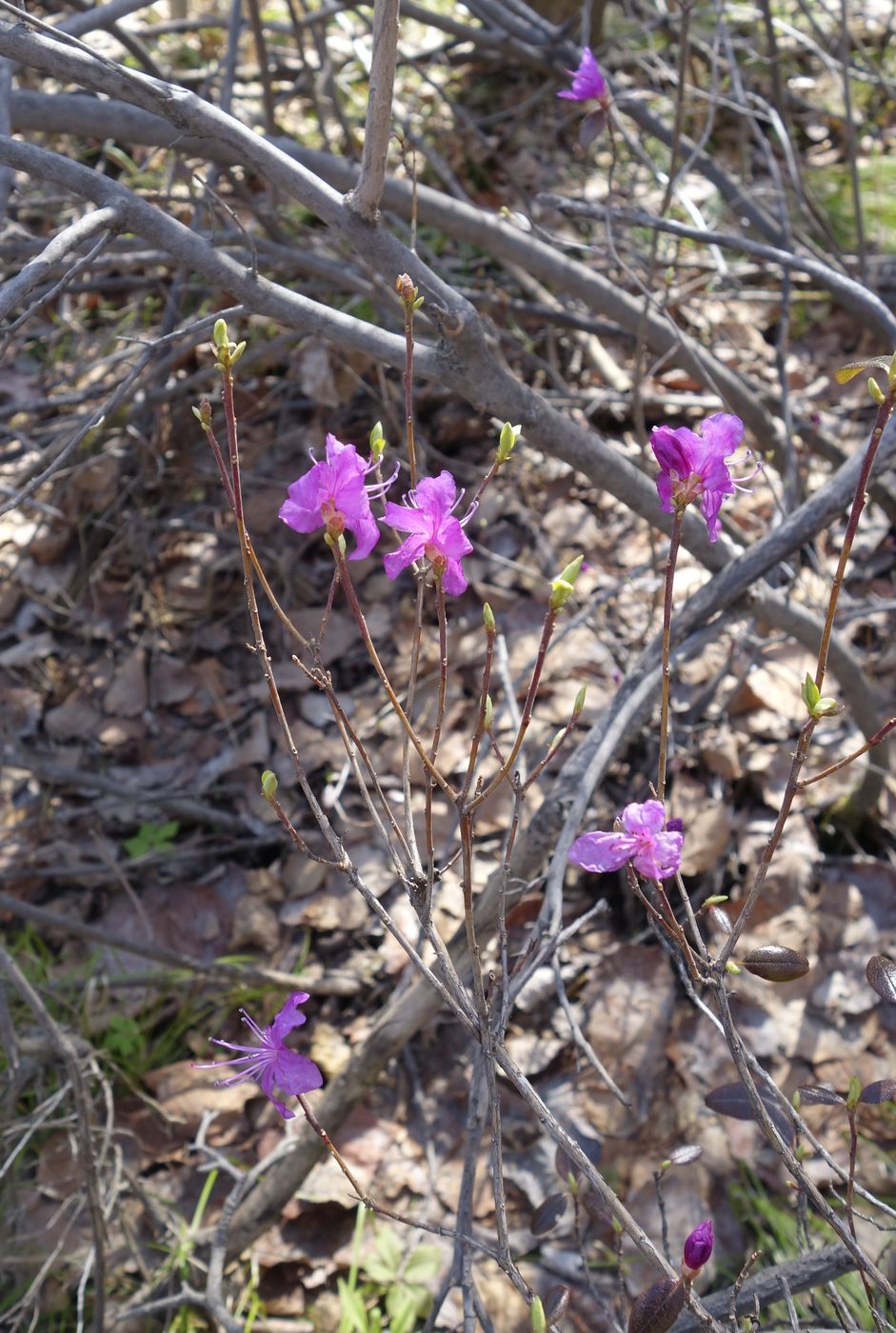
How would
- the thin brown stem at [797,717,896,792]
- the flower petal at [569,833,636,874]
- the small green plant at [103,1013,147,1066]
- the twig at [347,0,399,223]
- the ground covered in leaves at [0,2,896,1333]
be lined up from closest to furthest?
the thin brown stem at [797,717,896,792], the flower petal at [569,833,636,874], the twig at [347,0,399,223], the ground covered in leaves at [0,2,896,1333], the small green plant at [103,1013,147,1066]

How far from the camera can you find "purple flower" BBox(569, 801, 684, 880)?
0.89 m

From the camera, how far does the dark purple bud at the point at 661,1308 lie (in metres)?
0.93

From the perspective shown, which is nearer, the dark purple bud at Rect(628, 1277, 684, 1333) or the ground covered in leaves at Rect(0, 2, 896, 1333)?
the dark purple bud at Rect(628, 1277, 684, 1333)

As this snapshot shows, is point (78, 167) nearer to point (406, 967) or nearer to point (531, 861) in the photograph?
point (531, 861)

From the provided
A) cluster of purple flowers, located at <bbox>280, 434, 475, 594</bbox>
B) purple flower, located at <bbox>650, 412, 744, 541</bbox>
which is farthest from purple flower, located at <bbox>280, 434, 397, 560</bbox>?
purple flower, located at <bbox>650, 412, 744, 541</bbox>

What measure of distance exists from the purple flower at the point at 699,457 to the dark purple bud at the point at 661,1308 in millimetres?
733

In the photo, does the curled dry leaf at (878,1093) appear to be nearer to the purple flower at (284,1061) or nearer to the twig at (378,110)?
the purple flower at (284,1061)

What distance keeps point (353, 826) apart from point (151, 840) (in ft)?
1.94

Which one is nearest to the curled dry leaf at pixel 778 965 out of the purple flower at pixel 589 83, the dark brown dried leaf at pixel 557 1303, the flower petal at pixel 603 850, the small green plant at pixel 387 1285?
the flower petal at pixel 603 850

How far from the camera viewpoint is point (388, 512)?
2.96 ft

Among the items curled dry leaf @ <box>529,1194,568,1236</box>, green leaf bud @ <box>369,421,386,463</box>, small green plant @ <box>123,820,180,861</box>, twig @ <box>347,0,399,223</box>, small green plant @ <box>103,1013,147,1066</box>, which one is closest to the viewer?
green leaf bud @ <box>369,421,386,463</box>

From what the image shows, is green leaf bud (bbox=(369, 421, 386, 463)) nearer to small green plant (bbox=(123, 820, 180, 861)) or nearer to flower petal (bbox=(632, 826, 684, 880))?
flower petal (bbox=(632, 826, 684, 880))

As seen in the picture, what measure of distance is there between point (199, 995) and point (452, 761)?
827 millimetres

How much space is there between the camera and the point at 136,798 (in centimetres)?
245
